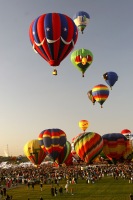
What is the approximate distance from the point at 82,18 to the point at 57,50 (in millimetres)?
20514

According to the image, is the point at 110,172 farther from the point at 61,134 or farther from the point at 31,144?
the point at 31,144

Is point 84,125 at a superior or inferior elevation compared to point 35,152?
superior

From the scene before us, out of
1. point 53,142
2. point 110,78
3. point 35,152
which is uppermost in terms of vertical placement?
point 110,78

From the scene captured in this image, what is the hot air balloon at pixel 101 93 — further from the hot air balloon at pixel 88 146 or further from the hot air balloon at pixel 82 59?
the hot air balloon at pixel 88 146

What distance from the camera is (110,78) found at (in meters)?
52.3

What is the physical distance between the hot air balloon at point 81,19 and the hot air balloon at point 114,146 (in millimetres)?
17649

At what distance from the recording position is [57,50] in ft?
88.7

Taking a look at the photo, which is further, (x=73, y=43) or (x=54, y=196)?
(x=73, y=43)

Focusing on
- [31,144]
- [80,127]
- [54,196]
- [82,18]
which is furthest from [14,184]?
[80,127]

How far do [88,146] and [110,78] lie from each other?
16871mm

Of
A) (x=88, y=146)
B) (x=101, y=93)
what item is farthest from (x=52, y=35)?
(x=101, y=93)

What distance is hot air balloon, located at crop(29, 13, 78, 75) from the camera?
87.9 ft

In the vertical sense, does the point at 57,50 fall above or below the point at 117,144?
above

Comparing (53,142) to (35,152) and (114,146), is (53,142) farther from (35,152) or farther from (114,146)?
(114,146)
